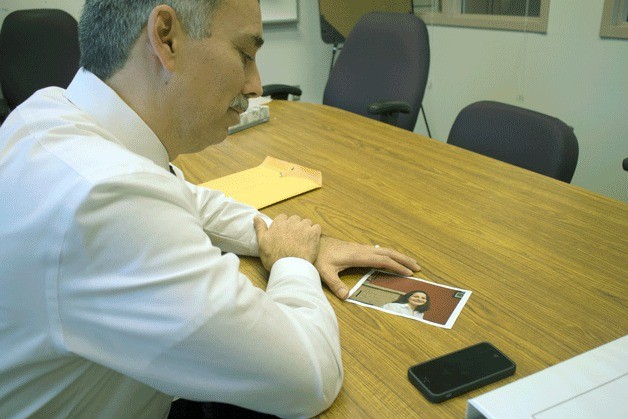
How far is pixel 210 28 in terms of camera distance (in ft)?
2.71

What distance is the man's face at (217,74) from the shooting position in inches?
32.9

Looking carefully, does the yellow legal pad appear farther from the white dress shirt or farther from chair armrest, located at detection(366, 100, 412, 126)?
chair armrest, located at detection(366, 100, 412, 126)

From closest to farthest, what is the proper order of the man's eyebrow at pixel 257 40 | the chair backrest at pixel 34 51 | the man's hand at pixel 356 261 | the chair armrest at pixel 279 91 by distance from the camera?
the man's eyebrow at pixel 257 40 → the man's hand at pixel 356 261 → the chair armrest at pixel 279 91 → the chair backrest at pixel 34 51

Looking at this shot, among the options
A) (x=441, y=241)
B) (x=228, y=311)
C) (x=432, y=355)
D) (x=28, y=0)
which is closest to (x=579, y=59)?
(x=441, y=241)

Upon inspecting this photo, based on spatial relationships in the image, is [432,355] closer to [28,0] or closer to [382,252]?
[382,252]

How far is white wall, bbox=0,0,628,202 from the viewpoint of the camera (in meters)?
2.74

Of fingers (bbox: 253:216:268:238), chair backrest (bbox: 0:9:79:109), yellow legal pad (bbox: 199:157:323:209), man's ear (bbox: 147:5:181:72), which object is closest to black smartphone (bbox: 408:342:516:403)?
fingers (bbox: 253:216:268:238)

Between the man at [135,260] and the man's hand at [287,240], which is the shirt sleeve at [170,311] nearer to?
the man at [135,260]

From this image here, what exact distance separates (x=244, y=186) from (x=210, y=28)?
2.34 ft

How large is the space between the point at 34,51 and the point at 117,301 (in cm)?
310

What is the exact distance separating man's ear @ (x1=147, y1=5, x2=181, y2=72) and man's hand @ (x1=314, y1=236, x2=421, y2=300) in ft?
1.52

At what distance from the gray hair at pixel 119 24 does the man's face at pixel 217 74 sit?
0.02m

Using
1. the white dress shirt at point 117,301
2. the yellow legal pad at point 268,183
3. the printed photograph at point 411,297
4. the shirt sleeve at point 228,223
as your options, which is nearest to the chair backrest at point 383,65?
the yellow legal pad at point 268,183

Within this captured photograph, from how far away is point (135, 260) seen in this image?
627mm
